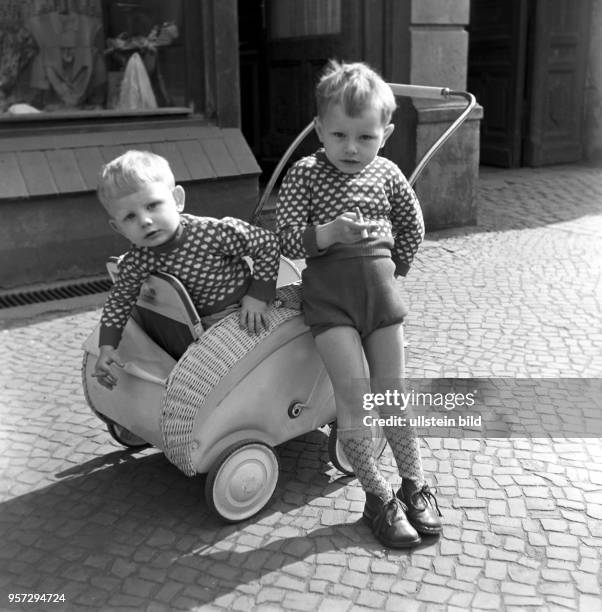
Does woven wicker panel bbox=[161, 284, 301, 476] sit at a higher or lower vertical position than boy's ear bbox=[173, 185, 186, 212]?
lower

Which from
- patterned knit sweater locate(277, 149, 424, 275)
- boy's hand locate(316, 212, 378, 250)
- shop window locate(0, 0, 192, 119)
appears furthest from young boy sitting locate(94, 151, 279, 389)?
shop window locate(0, 0, 192, 119)

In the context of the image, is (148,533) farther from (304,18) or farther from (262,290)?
A: (304,18)

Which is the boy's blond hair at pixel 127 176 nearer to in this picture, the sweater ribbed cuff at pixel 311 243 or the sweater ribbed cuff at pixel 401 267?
the sweater ribbed cuff at pixel 311 243

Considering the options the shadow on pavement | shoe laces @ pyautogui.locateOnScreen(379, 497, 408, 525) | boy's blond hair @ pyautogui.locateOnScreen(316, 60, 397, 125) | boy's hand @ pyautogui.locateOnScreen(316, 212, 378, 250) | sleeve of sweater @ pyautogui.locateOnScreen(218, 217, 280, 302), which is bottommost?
the shadow on pavement

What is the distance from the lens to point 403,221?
302cm

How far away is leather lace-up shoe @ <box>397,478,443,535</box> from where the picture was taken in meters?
2.80

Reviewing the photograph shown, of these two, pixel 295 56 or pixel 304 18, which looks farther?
pixel 295 56

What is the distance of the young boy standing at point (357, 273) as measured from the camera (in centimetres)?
275

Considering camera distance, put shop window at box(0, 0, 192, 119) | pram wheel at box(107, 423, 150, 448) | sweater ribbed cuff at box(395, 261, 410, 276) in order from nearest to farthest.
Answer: sweater ribbed cuff at box(395, 261, 410, 276)
pram wheel at box(107, 423, 150, 448)
shop window at box(0, 0, 192, 119)

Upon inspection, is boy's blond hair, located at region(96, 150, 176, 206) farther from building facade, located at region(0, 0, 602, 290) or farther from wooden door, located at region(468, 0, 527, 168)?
wooden door, located at region(468, 0, 527, 168)

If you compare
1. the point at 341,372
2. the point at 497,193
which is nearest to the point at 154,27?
the point at 497,193

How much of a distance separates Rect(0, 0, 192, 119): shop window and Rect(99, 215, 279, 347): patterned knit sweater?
341cm

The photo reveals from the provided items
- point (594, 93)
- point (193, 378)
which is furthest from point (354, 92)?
point (594, 93)

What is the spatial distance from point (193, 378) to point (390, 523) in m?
0.80
